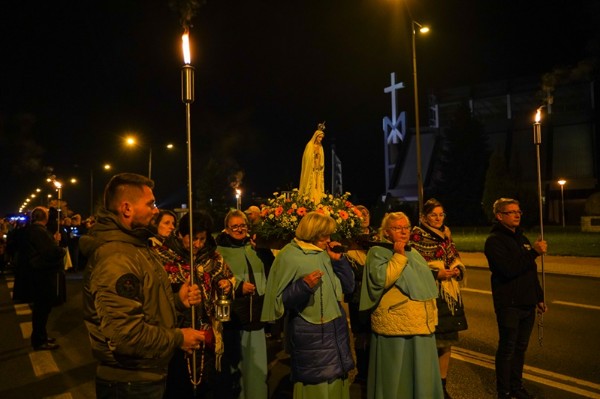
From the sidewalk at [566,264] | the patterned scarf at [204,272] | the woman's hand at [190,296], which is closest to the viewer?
the woman's hand at [190,296]

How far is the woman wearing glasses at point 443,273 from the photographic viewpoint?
16.3 feet

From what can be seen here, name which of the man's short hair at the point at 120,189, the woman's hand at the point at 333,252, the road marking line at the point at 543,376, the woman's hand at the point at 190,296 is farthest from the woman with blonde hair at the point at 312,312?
the road marking line at the point at 543,376

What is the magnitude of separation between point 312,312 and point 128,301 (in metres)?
1.74

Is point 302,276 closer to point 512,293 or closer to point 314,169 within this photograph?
point 512,293

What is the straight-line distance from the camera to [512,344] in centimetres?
487

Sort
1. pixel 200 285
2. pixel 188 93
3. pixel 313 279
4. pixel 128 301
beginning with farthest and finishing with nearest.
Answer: pixel 200 285 → pixel 313 279 → pixel 188 93 → pixel 128 301

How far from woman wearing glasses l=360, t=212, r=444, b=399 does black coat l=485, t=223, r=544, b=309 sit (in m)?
0.98

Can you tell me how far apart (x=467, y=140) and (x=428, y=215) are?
45191 millimetres

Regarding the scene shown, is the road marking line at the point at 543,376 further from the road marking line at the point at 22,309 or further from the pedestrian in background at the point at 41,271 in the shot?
the road marking line at the point at 22,309

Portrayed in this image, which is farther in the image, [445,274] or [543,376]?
[543,376]

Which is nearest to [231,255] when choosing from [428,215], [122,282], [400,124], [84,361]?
[428,215]

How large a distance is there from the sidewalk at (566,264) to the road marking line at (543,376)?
9.01 m

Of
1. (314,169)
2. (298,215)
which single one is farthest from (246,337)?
(314,169)

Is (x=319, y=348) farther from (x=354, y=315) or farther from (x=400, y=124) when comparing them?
(x=400, y=124)
